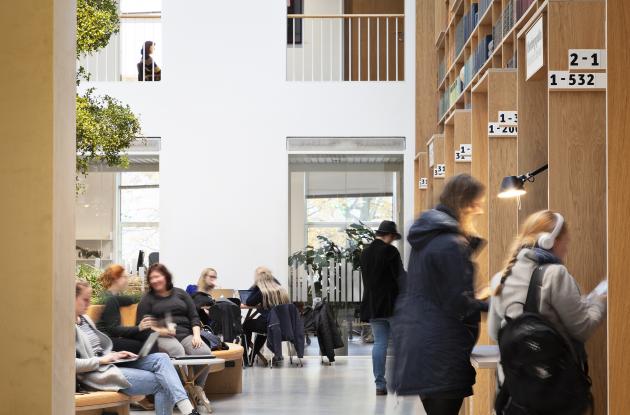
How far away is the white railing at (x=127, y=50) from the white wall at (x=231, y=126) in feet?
2.84

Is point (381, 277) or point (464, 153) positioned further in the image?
point (381, 277)

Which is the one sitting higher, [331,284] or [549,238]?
[549,238]

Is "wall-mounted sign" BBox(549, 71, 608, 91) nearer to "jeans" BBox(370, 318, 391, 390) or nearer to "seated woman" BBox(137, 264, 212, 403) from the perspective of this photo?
"seated woman" BBox(137, 264, 212, 403)

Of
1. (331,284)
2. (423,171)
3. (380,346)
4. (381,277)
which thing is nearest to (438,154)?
(381,277)

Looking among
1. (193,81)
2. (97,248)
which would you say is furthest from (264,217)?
(97,248)

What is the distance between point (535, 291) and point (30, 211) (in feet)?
6.85

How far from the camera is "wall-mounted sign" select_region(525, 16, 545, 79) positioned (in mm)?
5379

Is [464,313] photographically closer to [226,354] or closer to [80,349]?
[80,349]

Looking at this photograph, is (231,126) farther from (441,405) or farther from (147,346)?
(441,405)

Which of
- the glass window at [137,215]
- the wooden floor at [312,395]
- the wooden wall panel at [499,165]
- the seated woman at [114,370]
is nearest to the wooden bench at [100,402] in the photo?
the seated woman at [114,370]

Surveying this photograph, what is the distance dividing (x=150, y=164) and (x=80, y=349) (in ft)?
35.5

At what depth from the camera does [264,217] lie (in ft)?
52.3

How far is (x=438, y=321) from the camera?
14.2 ft

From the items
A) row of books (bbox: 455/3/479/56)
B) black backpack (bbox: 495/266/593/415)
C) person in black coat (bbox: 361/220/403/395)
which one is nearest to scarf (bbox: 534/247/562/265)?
black backpack (bbox: 495/266/593/415)
